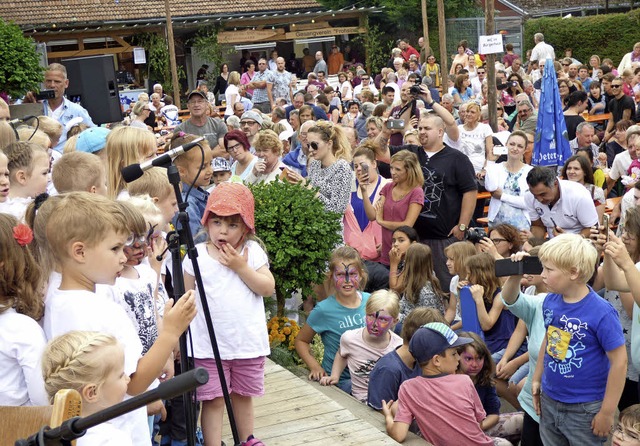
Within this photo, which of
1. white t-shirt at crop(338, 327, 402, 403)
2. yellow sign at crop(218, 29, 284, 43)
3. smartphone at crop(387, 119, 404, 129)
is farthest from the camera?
yellow sign at crop(218, 29, 284, 43)

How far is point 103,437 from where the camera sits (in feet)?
9.50

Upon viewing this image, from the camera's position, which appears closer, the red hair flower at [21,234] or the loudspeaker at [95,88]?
the red hair flower at [21,234]

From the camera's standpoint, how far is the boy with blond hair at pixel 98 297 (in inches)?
134

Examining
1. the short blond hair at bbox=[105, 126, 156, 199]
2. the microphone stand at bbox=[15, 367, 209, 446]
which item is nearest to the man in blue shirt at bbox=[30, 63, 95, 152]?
the short blond hair at bbox=[105, 126, 156, 199]

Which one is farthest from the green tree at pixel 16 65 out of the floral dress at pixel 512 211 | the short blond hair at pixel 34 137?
the floral dress at pixel 512 211

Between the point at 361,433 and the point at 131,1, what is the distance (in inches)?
1059

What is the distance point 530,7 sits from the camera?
36594 millimetres

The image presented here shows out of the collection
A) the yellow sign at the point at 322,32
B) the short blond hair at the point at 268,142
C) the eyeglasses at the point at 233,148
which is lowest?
the eyeglasses at the point at 233,148

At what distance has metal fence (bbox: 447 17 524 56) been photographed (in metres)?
29.9

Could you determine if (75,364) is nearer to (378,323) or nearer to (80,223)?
(80,223)

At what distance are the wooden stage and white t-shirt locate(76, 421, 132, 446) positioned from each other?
81.1 inches

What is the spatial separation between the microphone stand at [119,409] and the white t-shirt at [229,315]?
2.66m

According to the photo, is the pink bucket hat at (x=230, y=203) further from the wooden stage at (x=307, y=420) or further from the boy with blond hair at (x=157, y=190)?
the wooden stage at (x=307, y=420)

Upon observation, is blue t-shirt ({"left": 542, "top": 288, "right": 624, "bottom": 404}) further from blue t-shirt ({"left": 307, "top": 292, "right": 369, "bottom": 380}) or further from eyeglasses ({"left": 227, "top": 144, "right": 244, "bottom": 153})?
eyeglasses ({"left": 227, "top": 144, "right": 244, "bottom": 153})
